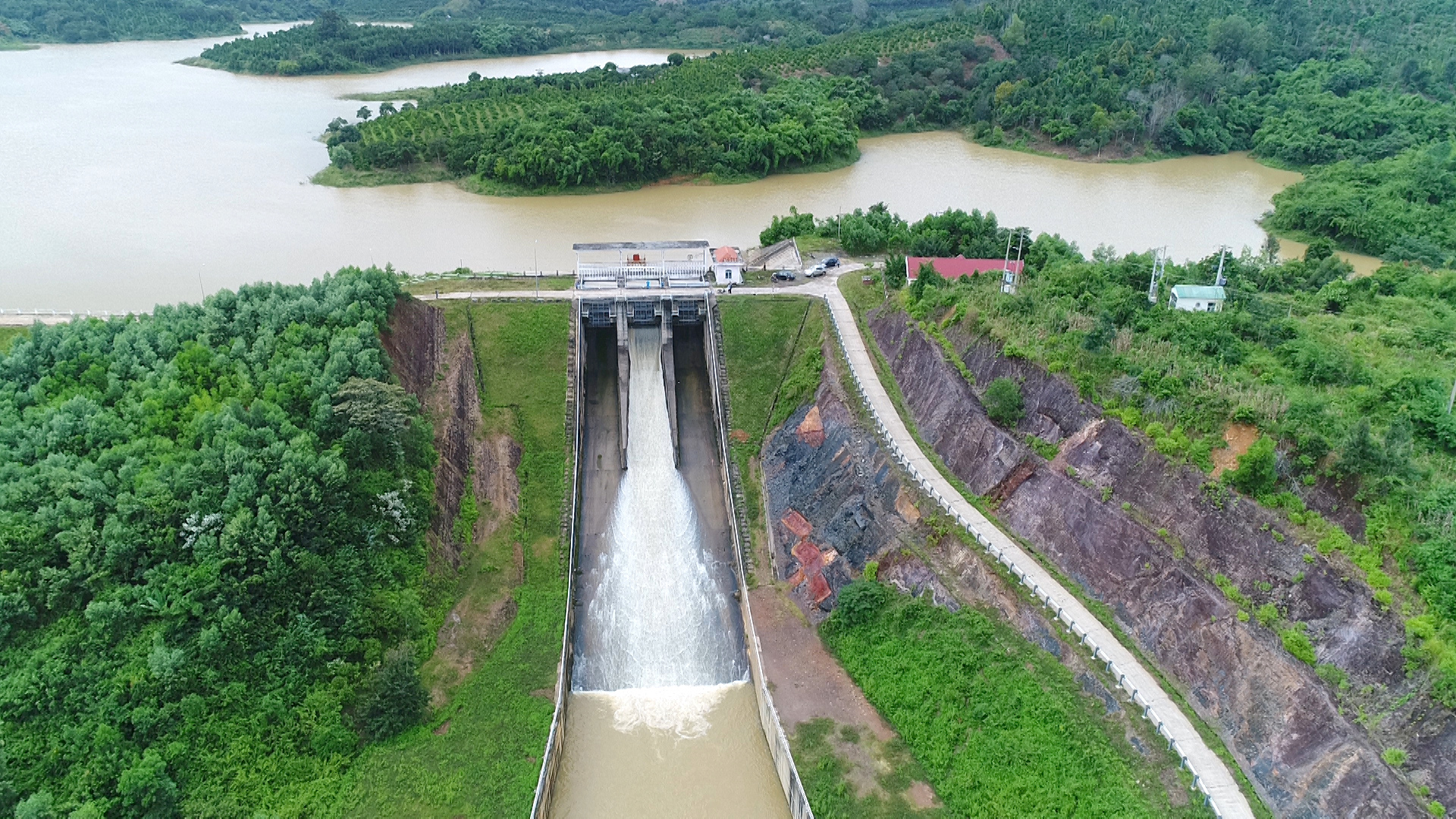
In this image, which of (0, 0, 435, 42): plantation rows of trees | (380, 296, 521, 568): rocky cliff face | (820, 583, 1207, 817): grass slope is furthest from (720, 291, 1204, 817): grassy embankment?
(0, 0, 435, 42): plantation rows of trees

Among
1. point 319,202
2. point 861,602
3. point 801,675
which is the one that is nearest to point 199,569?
point 801,675

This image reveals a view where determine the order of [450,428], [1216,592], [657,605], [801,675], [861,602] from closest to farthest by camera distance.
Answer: [1216,592] < [801,675] < [861,602] < [657,605] < [450,428]

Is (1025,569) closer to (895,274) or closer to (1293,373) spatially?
(1293,373)

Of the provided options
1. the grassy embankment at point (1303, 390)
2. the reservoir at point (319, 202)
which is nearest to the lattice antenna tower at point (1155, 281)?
the grassy embankment at point (1303, 390)

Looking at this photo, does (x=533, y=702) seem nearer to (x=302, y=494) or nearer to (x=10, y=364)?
(x=302, y=494)

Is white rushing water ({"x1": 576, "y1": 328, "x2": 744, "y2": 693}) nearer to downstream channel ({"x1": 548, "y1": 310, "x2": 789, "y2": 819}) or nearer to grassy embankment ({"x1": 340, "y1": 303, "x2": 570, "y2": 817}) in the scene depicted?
downstream channel ({"x1": 548, "y1": 310, "x2": 789, "y2": 819})

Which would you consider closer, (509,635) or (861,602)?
(861,602)
